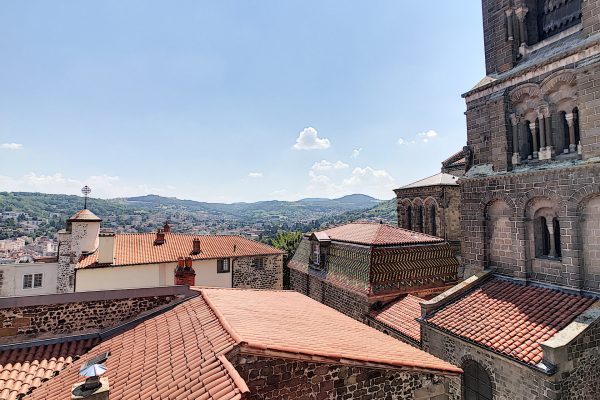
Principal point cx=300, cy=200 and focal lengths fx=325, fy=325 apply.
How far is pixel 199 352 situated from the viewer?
6566 millimetres

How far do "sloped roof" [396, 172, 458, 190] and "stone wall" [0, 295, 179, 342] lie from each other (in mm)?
23460

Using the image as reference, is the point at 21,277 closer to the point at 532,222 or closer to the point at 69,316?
the point at 69,316

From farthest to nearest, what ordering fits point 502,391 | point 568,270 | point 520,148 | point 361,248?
point 361,248
point 520,148
point 568,270
point 502,391

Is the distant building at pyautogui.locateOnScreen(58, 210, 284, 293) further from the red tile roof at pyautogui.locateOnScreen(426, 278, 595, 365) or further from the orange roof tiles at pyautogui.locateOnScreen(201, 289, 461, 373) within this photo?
the red tile roof at pyautogui.locateOnScreen(426, 278, 595, 365)

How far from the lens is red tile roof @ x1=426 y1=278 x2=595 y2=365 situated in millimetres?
9344

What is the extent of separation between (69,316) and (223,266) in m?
19.4

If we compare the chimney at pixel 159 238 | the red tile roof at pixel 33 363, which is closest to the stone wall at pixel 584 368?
the red tile roof at pixel 33 363

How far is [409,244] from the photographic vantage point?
18.3m

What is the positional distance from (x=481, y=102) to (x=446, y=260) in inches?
350

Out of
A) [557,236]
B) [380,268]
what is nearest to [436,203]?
[380,268]

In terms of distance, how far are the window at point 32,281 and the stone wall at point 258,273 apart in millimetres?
16793

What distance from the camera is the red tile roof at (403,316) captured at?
46.2 feet

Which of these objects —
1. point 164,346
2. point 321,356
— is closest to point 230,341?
point 321,356

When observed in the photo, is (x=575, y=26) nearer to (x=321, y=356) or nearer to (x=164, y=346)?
(x=321, y=356)
